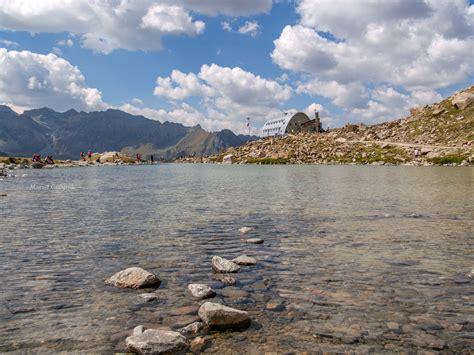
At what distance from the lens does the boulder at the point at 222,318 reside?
842cm

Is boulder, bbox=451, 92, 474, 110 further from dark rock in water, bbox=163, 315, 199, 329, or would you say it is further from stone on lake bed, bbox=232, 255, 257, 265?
dark rock in water, bbox=163, 315, 199, 329

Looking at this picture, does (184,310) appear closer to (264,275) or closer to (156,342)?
(156,342)

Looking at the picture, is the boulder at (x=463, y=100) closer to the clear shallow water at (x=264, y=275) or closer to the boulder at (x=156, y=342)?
the clear shallow water at (x=264, y=275)

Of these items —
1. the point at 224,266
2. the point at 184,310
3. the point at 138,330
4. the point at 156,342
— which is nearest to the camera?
the point at 156,342

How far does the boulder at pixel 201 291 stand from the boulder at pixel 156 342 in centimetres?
250

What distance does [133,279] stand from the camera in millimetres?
11109

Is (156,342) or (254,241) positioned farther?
(254,241)

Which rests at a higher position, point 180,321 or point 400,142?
point 400,142

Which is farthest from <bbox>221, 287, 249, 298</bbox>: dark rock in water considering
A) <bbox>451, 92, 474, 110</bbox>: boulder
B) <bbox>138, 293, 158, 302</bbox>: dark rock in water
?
<bbox>451, 92, 474, 110</bbox>: boulder

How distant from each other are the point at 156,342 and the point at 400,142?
120m

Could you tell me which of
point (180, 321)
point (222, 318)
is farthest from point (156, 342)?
point (222, 318)

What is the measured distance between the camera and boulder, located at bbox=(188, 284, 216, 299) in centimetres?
1019

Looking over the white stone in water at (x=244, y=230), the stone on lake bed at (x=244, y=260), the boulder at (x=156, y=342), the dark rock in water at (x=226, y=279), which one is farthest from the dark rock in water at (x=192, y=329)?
the white stone in water at (x=244, y=230)

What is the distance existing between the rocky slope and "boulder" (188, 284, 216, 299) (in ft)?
278
